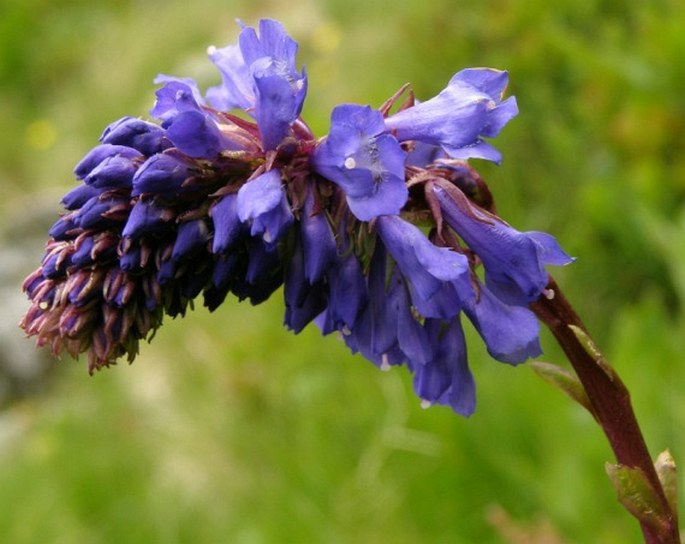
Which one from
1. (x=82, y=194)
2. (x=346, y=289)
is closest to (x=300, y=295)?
(x=346, y=289)

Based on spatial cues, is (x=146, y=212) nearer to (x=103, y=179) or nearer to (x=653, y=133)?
(x=103, y=179)

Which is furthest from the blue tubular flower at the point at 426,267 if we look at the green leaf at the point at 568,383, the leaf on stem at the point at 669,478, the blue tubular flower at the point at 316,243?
the leaf on stem at the point at 669,478

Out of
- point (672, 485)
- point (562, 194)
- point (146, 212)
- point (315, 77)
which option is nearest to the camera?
point (146, 212)

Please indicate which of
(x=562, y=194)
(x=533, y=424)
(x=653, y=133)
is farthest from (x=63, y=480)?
(x=653, y=133)

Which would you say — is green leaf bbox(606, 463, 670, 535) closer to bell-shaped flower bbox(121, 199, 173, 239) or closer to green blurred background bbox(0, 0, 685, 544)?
bell-shaped flower bbox(121, 199, 173, 239)

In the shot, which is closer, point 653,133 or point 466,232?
point 466,232

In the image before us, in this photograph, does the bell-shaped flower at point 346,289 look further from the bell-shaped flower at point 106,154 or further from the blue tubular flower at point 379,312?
the bell-shaped flower at point 106,154
